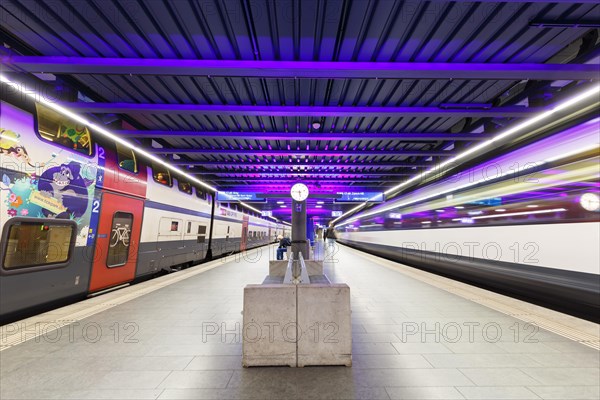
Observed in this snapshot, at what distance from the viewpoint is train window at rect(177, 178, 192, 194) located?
365 inches

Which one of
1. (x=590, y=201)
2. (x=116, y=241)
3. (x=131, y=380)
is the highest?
(x=590, y=201)

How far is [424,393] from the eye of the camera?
89.7 inches

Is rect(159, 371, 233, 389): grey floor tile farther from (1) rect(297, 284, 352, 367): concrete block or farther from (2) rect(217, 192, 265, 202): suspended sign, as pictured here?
(2) rect(217, 192, 265, 202): suspended sign

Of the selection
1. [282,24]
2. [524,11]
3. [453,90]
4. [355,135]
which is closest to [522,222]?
[453,90]

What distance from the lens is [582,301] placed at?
366 centimetres

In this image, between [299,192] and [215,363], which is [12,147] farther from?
[299,192]

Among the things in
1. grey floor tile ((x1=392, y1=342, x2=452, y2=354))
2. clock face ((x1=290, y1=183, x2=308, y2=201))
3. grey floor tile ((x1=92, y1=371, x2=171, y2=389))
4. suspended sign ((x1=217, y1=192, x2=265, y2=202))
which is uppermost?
suspended sign ((x1=217, y1=192, x2=265, y2=202))

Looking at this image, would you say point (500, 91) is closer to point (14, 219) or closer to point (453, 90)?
point (453, 90)

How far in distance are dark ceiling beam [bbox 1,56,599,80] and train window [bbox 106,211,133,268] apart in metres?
3.04

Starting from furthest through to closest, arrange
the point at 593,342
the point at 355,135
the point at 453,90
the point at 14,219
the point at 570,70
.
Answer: the point at 355,135, the point at 453,90, the point at 570,70, the point at 14,219, the point at 593,342

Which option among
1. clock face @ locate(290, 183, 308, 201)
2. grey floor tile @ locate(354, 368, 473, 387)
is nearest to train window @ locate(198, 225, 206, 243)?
clock face @ locate(290, 183, 308, 201)

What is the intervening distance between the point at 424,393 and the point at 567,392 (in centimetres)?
130

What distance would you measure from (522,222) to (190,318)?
244 inches

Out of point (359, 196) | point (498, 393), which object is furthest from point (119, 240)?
point (359, 196)
